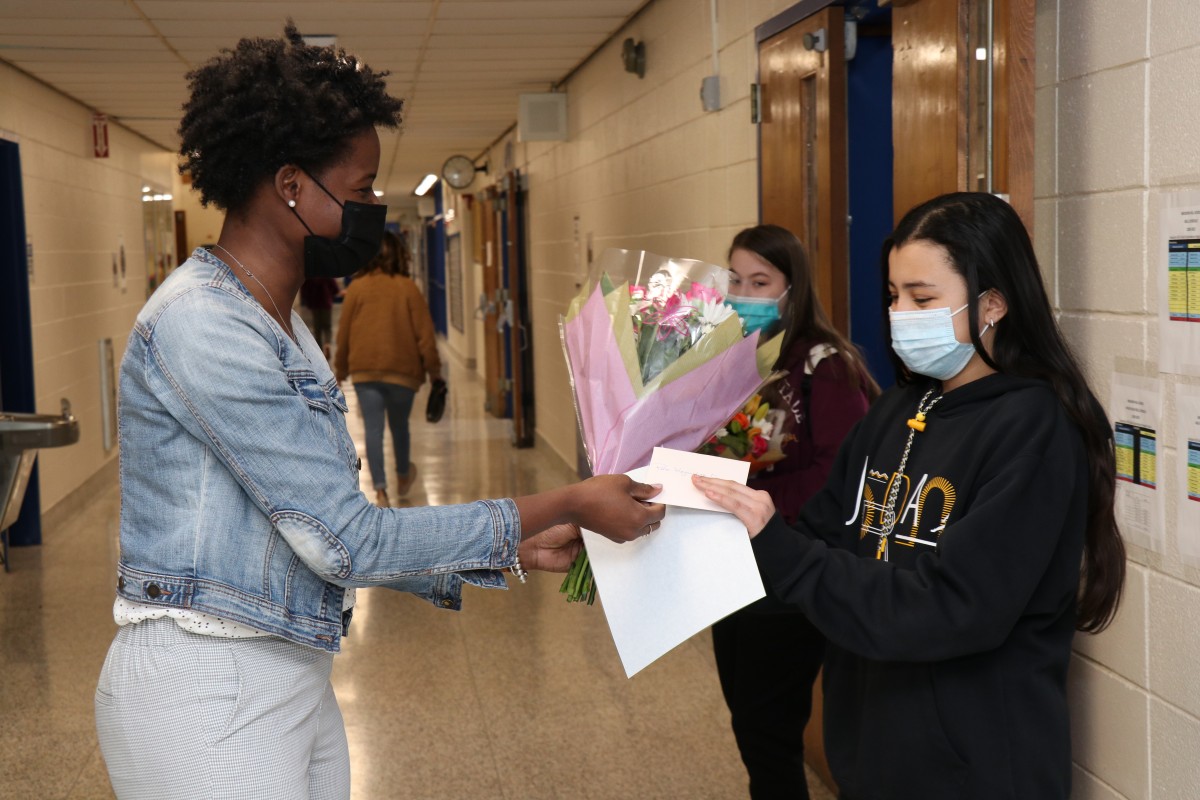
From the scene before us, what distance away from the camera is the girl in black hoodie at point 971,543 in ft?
4.93

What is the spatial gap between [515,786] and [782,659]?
1.06 metres

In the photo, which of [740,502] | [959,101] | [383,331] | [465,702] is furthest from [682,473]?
[383,331]

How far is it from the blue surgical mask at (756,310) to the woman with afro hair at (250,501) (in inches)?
38.7

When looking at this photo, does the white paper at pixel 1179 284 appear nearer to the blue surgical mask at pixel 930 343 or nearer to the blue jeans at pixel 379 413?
the blue surgical mask at pixel 930 343

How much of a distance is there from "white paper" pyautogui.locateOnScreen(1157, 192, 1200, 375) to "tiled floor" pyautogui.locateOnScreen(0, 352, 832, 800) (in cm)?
179

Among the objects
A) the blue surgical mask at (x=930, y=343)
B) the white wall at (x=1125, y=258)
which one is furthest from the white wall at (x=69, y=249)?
the blue surgical mask at (x=930, y=343)

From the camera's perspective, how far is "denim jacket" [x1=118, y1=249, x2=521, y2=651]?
1.35 meters

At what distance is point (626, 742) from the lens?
354 centimetres

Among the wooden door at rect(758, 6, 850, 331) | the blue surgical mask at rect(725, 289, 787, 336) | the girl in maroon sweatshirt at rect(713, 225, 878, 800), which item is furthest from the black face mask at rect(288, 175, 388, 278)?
the wooden door at rect(758, 6, 850, 331)

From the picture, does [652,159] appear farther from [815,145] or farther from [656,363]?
[656,363]

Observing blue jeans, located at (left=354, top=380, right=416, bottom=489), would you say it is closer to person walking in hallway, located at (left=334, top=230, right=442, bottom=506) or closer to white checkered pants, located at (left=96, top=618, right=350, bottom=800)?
person walking in hallway, located at (left=334, top=230, right=442, bottom=506)

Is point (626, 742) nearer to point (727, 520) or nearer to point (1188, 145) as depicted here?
point (727, 520)

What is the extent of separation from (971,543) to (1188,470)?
537 mm

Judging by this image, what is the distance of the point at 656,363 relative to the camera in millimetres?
1677
